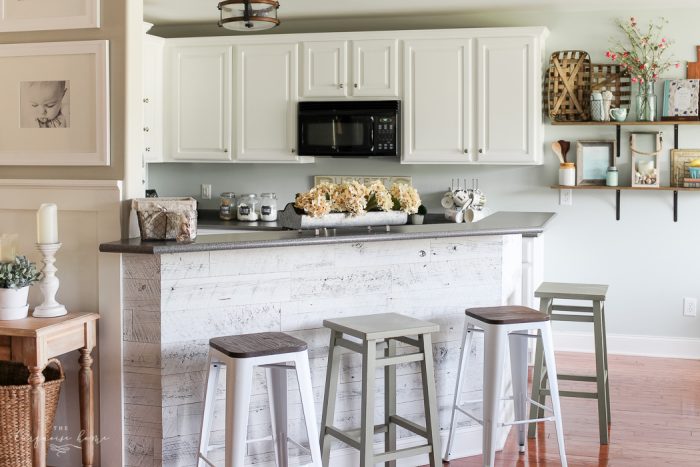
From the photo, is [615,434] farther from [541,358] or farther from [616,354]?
[616,354]

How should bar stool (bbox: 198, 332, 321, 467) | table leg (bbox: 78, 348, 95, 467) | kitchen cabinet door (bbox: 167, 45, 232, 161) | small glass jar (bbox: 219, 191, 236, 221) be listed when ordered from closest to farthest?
bar stool (bbox: 198, 332, 321, 467) → table leg (bbox: 78, 348, 95, 467) → kitchen cabinet door (bbox: 167, 45, 232, 161) → small glass jar (bbox: 219, 191, 236, 221)

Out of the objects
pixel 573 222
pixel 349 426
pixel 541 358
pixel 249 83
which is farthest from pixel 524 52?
pixel 349 426

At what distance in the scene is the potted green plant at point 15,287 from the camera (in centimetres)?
281

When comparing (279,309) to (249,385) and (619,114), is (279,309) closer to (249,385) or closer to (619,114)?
(249,385)

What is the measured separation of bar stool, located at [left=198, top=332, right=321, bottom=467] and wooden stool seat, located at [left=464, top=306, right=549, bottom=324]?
800 mm

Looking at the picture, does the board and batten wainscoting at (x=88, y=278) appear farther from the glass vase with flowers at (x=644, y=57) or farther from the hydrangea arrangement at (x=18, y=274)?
the glass vase with flowers at (x=644, y=57)

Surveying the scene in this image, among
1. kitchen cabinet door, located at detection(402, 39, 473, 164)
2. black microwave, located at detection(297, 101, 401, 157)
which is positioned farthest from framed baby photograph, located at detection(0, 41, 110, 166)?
kitchen cabinet door, located at detection(402, 39, 473, 164)

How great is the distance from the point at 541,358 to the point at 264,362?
62.5 inches

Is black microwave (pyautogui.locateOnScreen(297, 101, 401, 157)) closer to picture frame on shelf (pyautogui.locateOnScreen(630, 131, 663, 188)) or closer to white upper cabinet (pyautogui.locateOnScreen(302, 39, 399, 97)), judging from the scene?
white upper cabinet (pyautogui.locateOnScreen(302, 39, 399, 97))

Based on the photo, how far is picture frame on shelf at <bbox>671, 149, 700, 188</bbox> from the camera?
521 cm

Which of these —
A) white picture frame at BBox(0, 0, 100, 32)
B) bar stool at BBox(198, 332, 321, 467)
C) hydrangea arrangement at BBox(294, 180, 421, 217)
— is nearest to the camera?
bar stool at BBox(198, 332, 321, 467)

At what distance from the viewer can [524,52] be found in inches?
203

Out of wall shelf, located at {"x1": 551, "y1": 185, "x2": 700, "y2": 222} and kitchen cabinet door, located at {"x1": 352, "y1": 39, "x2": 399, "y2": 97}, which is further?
kitchen cabinet door, located at {"x1": 352, "y1": 39, "x2": 399, "y2": 97}

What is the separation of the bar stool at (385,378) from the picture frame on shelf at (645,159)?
2.70 meters
